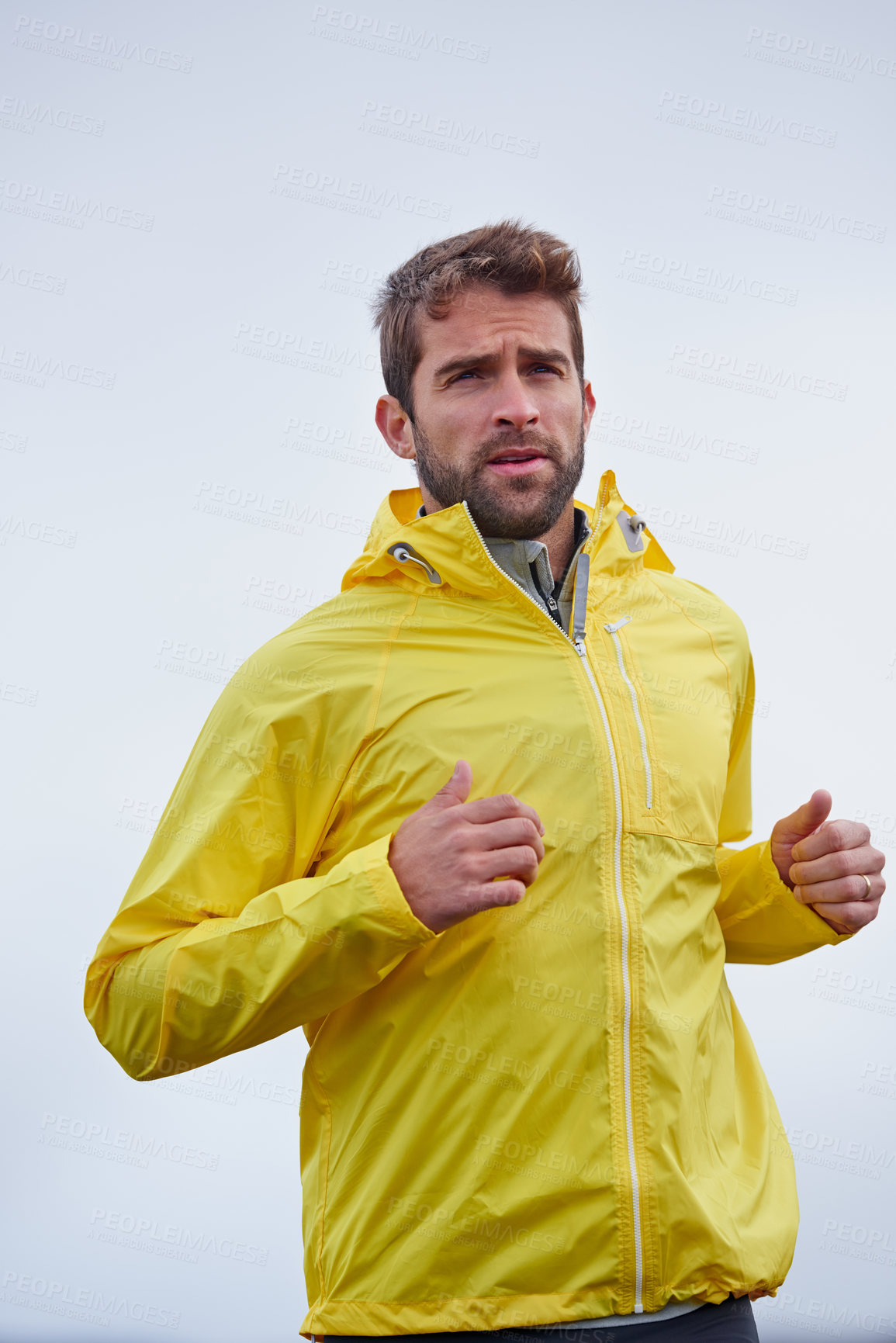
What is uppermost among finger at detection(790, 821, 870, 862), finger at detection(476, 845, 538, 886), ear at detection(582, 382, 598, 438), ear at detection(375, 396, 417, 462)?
ear at detection(582, 382, 598, 438)

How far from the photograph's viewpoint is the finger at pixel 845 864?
1.68 metres

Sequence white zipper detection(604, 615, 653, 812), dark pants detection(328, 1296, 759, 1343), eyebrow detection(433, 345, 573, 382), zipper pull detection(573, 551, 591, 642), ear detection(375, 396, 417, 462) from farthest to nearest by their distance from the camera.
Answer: ear detection(375, 396, 417, 462), eyebrow detection(433, 345, 573, 382), zipper pull detection(573, 551, 591, 642), white zipper detection(604, 615, 653, 812), dark pants detection(328, 1296, 759, 1343)

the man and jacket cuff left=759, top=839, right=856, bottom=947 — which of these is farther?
jacket cuff left=759, top=839, right=856, bottom=947

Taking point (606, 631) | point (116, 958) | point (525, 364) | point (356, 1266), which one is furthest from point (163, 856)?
point (525, 364)

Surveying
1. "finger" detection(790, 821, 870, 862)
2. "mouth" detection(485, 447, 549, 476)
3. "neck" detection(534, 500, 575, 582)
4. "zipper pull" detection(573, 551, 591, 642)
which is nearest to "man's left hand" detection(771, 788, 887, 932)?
"finger" detection(790, 821, 870, 862)

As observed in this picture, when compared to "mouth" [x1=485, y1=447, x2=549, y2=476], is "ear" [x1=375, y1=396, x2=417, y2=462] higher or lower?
higher

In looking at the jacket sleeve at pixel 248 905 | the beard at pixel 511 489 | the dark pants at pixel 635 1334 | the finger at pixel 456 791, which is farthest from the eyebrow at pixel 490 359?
the dark pants at pixel 635 1334

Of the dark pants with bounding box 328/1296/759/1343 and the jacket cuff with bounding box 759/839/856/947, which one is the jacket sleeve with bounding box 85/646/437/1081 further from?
the jacket cuff with bounding box 759/839/856/947

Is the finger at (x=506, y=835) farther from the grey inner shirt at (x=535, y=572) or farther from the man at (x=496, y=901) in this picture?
the grey inner shirt at (x=535, y=572)

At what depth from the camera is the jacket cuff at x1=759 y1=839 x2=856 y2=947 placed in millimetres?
1748

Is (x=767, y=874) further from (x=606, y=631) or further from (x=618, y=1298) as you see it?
(x=618, y=1298)

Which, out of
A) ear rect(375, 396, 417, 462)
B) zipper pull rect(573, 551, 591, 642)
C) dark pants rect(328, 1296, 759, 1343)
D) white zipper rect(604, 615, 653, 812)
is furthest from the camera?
ear rect(375, 396, 417, 462)

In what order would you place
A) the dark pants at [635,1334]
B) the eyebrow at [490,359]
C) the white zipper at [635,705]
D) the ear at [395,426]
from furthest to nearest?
the ear at [395,426], the eyebrow at [490,359], the white zipper at [635,705], the dark pants at [635,1334]

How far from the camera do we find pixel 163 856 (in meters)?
1.54
